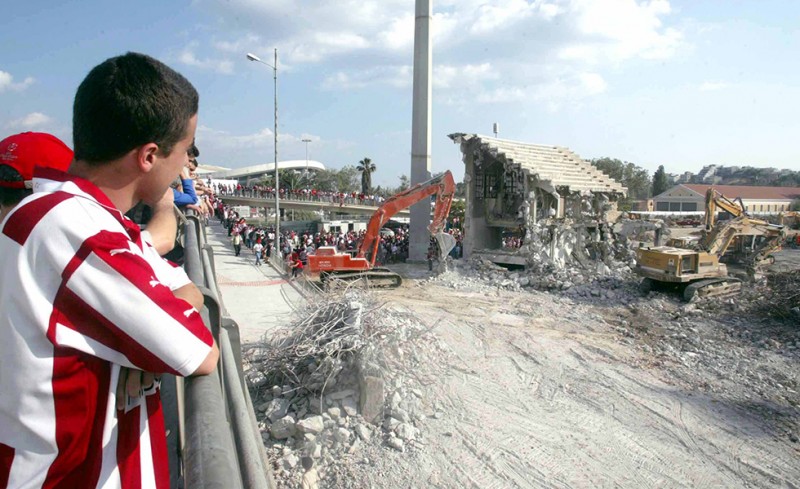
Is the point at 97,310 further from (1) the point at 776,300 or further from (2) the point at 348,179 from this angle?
(2) the point at 348,179

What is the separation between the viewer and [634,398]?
29.6 feet

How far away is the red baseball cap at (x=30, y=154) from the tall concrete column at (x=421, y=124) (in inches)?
983

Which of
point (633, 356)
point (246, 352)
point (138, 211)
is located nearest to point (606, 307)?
point (633, 356)

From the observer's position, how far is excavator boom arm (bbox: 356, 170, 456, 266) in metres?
17.7

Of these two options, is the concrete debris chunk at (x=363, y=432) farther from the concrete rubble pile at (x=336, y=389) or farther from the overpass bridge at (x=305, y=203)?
the overpass bridge at (x=305, y=203)

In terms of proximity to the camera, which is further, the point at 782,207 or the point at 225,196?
the point at 782,207

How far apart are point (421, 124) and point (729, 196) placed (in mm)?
46859

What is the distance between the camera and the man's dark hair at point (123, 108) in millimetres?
1329

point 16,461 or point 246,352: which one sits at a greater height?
point 16,461

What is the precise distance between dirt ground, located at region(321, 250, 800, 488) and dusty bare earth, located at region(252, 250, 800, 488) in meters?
0.02

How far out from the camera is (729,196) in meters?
59.0

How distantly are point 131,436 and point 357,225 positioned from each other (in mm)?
40560

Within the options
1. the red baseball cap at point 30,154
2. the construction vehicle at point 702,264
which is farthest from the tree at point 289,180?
the red baseball cap at point 30,154

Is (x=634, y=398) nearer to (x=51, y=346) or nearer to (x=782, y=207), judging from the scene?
(x=51, y=346)
